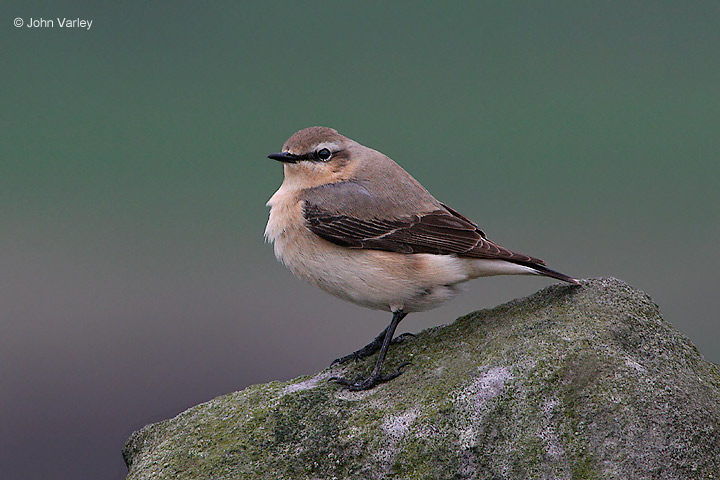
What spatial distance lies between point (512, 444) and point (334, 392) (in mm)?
1558

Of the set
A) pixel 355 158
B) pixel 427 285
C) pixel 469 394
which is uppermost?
pixel 355 158

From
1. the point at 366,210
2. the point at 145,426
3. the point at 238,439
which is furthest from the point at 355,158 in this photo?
the point at 145,426

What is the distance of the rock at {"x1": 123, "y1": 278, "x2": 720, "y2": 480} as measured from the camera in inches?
205

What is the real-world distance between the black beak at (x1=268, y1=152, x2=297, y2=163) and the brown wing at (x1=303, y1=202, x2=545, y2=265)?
0.51 metres

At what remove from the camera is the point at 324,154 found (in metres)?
→ 6.55

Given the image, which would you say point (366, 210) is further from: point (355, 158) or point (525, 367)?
point (525, 367)

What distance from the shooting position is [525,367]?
5.54 m

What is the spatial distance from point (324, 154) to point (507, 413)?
2.61 metres

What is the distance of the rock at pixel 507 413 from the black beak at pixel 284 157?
185 cm

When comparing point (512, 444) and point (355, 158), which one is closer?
point (512, 444)

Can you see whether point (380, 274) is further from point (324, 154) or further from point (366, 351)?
point (324, 154)

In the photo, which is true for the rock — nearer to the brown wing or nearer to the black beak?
the brown wing

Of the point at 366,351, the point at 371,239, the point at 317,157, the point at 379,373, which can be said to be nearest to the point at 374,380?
the point at 379,373

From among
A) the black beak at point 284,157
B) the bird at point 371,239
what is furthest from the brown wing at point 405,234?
the black beak at point 284,157
